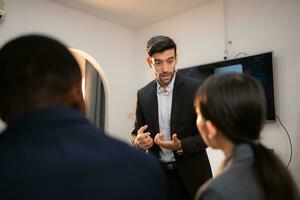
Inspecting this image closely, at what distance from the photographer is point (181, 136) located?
1454mm

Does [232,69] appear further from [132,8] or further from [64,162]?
[64,162]

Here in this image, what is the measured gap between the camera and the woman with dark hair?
729 millimetres

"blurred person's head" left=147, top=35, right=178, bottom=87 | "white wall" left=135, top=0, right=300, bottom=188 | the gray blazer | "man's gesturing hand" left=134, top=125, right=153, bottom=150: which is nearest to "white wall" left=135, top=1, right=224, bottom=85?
"white wall" left=135, top=0, right=300, bottom=188

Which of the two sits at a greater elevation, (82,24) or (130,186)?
(82,24)

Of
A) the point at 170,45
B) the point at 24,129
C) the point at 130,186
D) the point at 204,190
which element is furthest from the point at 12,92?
the point at 170,45

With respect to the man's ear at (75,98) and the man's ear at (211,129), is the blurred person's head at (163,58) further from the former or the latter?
the man's ear at (75,98)

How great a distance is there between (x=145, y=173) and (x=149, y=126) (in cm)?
99

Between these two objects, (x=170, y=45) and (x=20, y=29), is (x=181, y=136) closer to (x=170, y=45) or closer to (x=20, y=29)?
(x=170, y=45)

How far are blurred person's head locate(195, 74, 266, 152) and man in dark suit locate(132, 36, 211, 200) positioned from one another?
489 millimetres

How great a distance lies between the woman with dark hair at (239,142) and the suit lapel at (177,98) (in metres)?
0.58

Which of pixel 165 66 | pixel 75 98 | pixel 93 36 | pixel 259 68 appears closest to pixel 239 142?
pixel 75 98

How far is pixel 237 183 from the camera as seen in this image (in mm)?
723

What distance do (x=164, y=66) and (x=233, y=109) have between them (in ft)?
2.77

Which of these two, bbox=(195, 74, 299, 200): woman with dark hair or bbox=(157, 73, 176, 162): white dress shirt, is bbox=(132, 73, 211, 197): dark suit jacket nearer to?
bbox=(157, 73, 176, 162): white dress shirt
